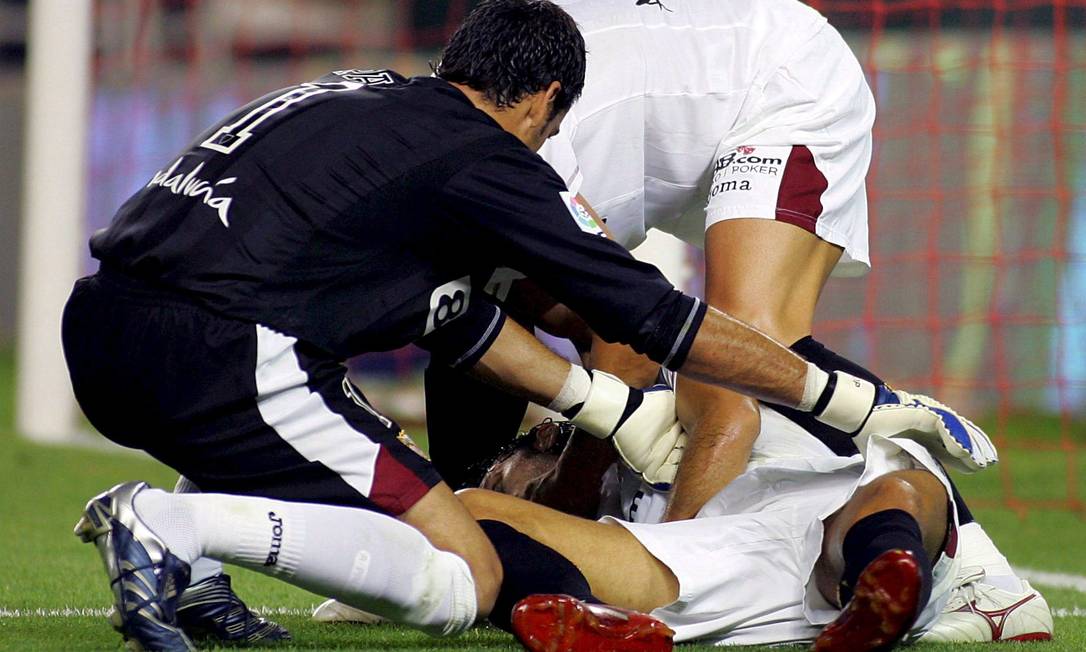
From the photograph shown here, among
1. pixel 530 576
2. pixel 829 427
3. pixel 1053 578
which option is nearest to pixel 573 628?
pixel 530 576

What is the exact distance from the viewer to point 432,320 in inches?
112

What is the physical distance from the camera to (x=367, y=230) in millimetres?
2674

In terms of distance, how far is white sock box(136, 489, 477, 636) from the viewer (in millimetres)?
2398

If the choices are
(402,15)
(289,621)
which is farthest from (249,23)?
(289,621)

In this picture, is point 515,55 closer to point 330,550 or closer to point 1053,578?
point 330,550

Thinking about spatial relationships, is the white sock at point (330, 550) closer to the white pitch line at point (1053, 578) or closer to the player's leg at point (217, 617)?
the player's leg at point (217, 617)

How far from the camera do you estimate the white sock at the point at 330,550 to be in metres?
2.40

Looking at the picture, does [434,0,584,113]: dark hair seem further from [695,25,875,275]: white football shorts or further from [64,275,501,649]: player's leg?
[695,25,875,275]: white football shorts

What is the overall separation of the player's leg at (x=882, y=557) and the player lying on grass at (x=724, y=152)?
26.4 inches

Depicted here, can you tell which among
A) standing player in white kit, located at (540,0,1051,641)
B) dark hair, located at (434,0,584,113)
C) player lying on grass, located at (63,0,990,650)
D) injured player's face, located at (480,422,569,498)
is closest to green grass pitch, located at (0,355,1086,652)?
player lying on grass, located at (63,0,990,650)

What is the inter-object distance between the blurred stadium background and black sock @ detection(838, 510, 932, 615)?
4552 millimetres

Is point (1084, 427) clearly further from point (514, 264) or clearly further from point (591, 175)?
point (514, 264)

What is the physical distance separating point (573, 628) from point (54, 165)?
5.02 m

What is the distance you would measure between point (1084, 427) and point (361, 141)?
6904 millimetres
